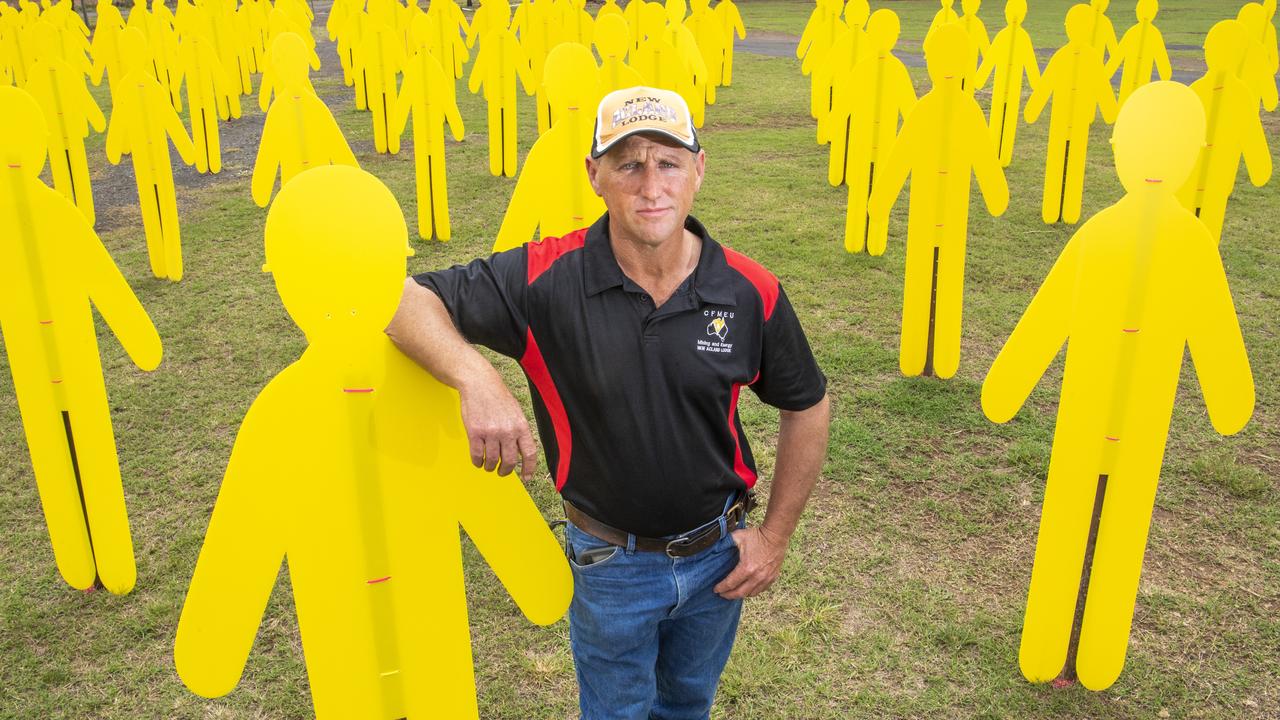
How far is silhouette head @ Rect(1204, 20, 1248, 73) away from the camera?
19.9ft

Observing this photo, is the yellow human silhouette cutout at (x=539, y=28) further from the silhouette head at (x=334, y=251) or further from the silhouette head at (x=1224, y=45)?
the silhouette head at (x=334, y=251)

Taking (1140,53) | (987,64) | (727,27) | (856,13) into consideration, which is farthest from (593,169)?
(727,27)

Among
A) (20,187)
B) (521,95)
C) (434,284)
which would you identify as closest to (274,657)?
(20,187)

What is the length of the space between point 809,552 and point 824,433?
1.85 m

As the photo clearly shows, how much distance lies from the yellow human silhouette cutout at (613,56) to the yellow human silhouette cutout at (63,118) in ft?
12.5

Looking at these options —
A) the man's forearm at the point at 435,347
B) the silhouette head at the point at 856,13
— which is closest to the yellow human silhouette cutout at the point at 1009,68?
the silhouette head at the point at 856,13

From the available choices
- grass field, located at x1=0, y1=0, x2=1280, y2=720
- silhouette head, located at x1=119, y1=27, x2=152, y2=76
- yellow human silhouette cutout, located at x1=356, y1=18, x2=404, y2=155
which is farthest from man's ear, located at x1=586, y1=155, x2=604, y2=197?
yellow human silhouette cutout, located at x1=356, y1=18, x2=404, y2=155

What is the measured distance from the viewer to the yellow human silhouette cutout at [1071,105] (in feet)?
24.1

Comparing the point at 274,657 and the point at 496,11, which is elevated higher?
the point at 496,11

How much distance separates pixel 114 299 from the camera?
3.50 m

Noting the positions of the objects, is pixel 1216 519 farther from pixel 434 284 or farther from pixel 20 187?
pixel 20 187

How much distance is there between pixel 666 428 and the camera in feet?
7.07

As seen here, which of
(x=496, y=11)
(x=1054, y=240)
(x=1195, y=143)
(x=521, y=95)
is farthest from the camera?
(x=521, y=95)

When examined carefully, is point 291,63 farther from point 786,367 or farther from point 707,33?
point 707,33
